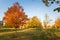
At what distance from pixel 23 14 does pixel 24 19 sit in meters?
1.23

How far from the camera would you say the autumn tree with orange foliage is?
111 feet

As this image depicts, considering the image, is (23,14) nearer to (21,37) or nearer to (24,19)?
(24,19)

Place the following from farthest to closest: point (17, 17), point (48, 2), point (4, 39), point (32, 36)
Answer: point (17, 17) → point (32, 36) → point (4, 39) → point (48, 2)

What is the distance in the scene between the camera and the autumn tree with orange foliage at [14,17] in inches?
1329

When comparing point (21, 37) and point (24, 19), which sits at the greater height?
point (24, 19)

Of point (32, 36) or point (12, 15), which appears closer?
point (32, 36)

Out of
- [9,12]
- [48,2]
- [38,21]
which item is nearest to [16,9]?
[9,12]

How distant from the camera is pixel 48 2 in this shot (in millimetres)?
9367

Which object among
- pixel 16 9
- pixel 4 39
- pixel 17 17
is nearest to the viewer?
pixel 4 39

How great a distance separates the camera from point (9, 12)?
35938 mm

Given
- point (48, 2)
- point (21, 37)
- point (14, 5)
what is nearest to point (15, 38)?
point (21, 37)

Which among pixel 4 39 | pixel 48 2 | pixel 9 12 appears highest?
pixel 9 12

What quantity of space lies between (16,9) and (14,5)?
1864mm

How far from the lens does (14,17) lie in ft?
109
